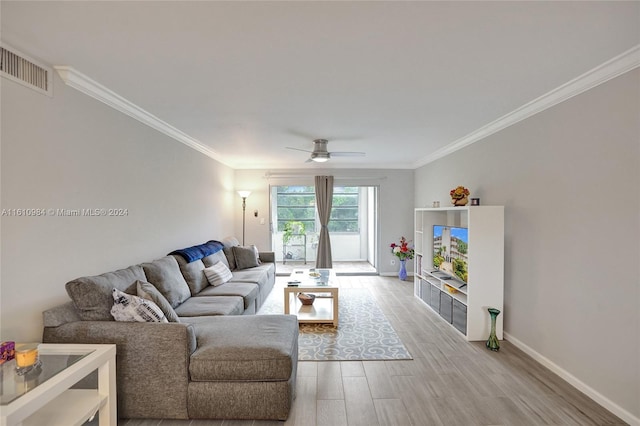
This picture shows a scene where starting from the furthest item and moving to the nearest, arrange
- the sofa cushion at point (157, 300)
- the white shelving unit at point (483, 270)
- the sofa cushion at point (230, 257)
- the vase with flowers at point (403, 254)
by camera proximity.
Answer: the vase with flowers at point (403, 254), the sofa cushion at point (230, 257), the white shelving unit at point (483, 270), the sofa cushion at point (157, 300)

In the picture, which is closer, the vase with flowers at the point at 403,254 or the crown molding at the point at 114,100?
the crown molding at the point at 114,100

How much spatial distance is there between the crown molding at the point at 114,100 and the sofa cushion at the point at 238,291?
2.05 m

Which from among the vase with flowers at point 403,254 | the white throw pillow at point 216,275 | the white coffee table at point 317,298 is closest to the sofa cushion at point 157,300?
the white throw pillow at point 216,275

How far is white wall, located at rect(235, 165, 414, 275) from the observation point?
22.0 ft

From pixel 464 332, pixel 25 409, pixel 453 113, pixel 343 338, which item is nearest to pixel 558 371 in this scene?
pixel 464 332

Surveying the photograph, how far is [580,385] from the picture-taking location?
8.00ft

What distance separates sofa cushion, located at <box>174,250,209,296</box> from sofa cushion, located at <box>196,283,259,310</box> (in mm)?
80

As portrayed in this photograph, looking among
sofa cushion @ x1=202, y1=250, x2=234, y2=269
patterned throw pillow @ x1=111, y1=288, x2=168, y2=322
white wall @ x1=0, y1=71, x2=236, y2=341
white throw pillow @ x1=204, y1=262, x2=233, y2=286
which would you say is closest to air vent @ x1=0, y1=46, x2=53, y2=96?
white wall @ x1=0, y1=71, x2=236, y2=341

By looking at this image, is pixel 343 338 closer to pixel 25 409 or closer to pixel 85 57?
pixel 25 409

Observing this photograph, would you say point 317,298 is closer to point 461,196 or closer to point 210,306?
point 210,306

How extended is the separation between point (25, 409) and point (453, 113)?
3886 millimetres

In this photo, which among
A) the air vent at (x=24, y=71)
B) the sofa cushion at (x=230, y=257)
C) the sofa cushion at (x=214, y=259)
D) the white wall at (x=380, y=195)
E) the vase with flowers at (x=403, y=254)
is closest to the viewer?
the air vent at (x=24, y=71)

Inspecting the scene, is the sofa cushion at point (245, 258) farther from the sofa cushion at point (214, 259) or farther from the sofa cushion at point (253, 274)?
the sofa cushion at point (214, 259)

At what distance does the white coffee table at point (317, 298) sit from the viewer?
3821 millimetres
